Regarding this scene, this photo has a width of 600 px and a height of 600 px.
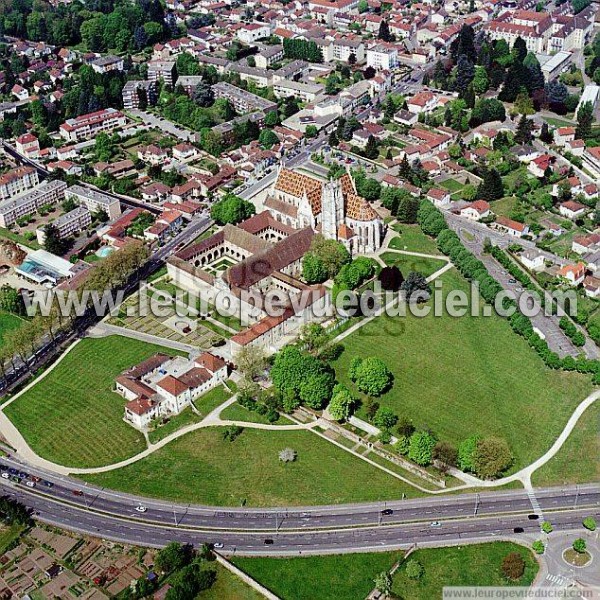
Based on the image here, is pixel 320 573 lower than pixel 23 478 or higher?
higher

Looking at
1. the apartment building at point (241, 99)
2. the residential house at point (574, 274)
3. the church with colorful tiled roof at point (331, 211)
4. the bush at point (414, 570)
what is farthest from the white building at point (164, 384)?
the apartment building at point (241, 99)

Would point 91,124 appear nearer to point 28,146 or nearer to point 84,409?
point 28,146

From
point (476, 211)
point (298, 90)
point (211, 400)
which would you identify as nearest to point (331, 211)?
point (476, 211)

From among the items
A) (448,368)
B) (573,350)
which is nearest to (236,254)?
(448,368)

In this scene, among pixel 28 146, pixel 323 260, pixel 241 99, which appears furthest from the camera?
pixel 241 99

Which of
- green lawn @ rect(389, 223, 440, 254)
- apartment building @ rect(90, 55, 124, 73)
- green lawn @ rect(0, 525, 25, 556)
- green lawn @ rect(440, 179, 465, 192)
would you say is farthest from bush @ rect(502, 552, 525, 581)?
apartment building @ rect(90, 55, 124, 73)

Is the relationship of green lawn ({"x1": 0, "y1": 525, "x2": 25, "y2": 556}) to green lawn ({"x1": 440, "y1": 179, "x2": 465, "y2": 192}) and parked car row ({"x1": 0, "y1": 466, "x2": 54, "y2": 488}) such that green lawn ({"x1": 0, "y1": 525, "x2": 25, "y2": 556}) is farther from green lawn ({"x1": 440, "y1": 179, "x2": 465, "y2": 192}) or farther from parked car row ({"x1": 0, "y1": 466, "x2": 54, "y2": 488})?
→ green lawn ({"x1": 440, "y1": 179, "x2": 465, "y2": 192})

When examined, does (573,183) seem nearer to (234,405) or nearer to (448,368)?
(448,368)

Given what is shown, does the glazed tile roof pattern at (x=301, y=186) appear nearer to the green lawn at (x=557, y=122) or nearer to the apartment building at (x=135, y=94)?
the apartment building at (x=135, y=94)
